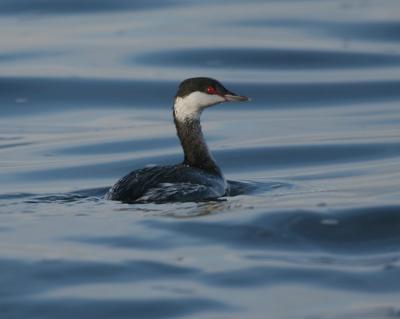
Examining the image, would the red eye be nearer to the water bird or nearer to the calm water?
the water bird

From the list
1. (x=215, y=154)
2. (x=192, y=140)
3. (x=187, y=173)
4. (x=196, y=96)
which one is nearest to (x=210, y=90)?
(x=196, y=96)

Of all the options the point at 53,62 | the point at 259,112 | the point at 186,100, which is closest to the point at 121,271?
the point at 186,100

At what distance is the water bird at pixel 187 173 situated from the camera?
12.1 m

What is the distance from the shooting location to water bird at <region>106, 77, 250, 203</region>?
12.1 metres

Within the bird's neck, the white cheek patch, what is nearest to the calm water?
the bird's neck

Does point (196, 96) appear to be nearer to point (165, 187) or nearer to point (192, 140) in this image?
point (192, 140)

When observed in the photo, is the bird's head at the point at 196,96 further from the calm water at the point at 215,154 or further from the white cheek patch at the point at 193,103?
the calm water at the point at 215,154

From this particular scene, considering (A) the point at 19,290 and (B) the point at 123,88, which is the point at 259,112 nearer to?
(B) the point at 123,88

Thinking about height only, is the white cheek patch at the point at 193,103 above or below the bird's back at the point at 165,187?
above

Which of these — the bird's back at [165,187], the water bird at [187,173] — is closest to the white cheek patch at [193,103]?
the water bird at [187,173]

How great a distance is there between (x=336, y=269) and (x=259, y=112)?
358 inches

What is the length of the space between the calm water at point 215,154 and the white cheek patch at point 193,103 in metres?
0.89

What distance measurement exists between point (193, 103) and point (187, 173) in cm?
97

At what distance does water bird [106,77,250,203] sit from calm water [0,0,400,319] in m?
0.26
